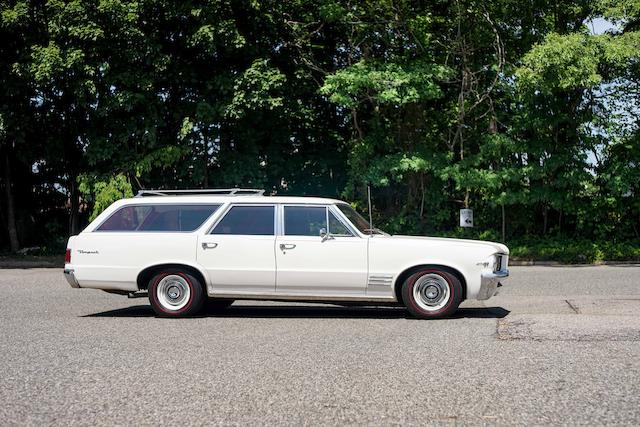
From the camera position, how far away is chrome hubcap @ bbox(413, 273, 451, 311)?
33.4 feet

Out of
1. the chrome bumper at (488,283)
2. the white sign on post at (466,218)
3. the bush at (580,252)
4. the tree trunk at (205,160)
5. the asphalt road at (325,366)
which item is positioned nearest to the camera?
the asphalt road at (325,366)

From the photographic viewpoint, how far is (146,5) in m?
23.0

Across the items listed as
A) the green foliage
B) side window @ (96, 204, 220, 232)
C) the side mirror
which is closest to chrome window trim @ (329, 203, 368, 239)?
the side mirror

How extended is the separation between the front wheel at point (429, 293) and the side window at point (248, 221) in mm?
2004

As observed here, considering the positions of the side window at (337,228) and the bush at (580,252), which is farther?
the bush at (580,252)

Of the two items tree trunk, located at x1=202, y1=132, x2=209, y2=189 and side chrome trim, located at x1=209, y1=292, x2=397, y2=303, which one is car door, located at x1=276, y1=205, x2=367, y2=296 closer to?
side chrome trim, located at x1=209, y1=292, x2=397, y2=303

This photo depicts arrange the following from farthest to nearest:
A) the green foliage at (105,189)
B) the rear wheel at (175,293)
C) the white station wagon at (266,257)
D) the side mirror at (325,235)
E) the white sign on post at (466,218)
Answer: the green foliage at (105,189) → the white sign on post at (466,218) → the rear wheel at (175,293) → the side mirror at (325,235) → the white station wagon at (266,257)

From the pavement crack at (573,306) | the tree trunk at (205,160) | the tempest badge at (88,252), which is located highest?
the tree trunk at (205,160)

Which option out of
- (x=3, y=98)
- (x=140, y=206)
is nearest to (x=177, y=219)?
(x=140, y=206)

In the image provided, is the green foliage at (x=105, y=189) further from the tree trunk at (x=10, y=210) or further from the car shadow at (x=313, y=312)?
the car shadow at (x=313, y=312)

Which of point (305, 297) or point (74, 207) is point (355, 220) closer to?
point (305, 297)

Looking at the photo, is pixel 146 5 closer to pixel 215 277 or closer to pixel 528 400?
pixel 215 277

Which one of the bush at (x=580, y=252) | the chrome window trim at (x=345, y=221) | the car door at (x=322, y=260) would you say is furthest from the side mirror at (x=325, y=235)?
the bush at (x=580, y=252)

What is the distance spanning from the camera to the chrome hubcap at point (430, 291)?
10180 millimetres
